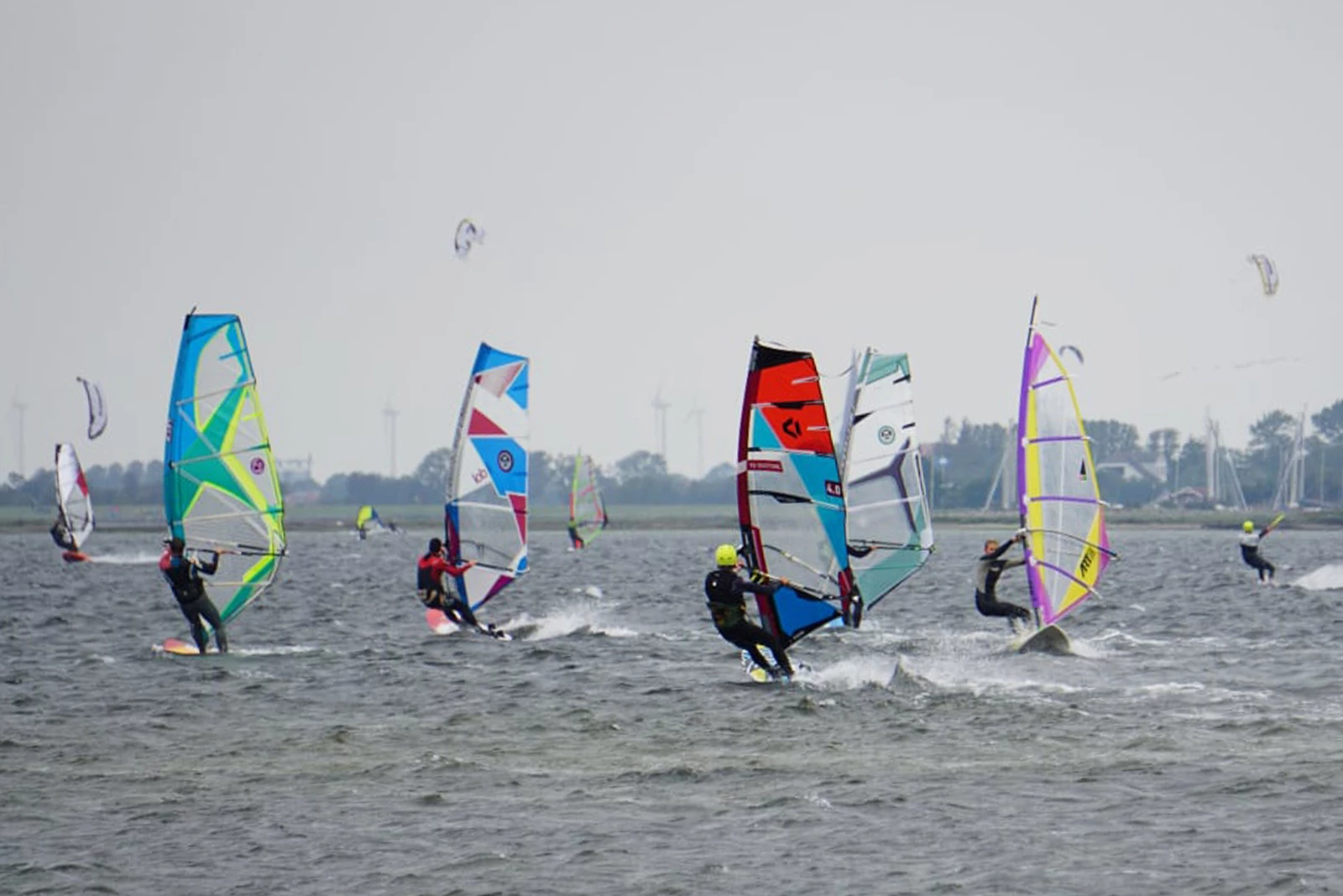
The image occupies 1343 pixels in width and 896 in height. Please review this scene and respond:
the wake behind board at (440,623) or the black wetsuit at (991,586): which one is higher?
the black wetsuit at (991,586)

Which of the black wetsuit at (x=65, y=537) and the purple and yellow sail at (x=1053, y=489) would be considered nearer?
the purple and yellow sail at (x=1053, y=489)

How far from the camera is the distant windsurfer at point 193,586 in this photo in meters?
23.5

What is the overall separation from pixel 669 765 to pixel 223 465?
12.7 meters

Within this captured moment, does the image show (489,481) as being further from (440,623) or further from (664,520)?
(664,520)

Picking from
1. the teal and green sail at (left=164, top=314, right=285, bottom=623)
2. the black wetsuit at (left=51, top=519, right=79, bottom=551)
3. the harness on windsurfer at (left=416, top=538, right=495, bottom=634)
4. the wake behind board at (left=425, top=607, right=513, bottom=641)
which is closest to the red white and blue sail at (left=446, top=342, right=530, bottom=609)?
the wake behind board at (left=425, top=607, right=513, bottom=641)

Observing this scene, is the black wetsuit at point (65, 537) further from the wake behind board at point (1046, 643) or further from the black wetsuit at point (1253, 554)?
the wake behind board at point (1046, 643)

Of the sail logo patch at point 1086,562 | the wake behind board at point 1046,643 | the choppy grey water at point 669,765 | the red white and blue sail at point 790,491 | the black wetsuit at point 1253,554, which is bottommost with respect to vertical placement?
the choppy grey water at point 669,765

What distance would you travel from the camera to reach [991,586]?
2381 cm

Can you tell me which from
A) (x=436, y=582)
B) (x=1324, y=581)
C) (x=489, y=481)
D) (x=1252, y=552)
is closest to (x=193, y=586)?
(x=436, y=582)

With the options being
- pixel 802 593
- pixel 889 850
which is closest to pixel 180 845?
pixel 889 850

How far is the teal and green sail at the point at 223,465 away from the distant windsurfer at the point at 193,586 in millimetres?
1098

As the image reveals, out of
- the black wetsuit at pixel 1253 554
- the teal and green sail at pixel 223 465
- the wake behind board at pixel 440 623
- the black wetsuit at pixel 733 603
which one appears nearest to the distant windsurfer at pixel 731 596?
the black wetsuit at pixel 733 603

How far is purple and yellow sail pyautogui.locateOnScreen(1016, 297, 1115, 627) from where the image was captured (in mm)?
22938

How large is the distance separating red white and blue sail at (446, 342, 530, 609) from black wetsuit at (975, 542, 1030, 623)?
23.9ft
